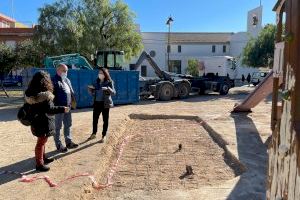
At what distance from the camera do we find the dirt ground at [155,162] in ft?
18.1

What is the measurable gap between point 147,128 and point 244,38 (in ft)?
160

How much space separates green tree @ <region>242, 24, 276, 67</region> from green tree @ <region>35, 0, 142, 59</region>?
10.9m

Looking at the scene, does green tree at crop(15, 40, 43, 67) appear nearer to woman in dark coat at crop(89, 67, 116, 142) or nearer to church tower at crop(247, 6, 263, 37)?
woman in dark coat at crop(89, 67, 116, 142)

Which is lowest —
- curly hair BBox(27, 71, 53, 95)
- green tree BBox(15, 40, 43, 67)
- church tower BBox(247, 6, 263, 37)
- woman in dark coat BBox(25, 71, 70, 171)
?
woman in dark coat BBox(25, 71, 70, 171)

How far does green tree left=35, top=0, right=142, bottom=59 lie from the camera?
3200 cm

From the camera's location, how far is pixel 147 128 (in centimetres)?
1152

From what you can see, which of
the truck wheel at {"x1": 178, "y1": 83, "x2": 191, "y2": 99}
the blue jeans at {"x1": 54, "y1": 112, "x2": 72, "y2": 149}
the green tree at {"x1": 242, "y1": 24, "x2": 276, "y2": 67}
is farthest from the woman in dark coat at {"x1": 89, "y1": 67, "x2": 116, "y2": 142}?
the green tree at {"x1": 242, "y1": 24, "x2": 276, "y2": 67}

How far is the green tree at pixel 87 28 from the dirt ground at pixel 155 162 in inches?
821

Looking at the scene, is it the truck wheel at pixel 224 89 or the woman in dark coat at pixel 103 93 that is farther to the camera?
the truck wheel at pixel 224 89

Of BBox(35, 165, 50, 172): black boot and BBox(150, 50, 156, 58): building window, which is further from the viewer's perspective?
BBox(150, 50, 156, 58): building window

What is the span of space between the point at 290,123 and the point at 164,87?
18.7m

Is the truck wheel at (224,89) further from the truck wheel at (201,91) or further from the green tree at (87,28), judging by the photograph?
the green tree at (87,28)

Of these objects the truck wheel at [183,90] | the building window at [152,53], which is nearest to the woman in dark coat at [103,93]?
the truck wheel at [183,90]

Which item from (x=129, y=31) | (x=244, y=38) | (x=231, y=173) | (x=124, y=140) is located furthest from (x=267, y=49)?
(x=244, y=38)
